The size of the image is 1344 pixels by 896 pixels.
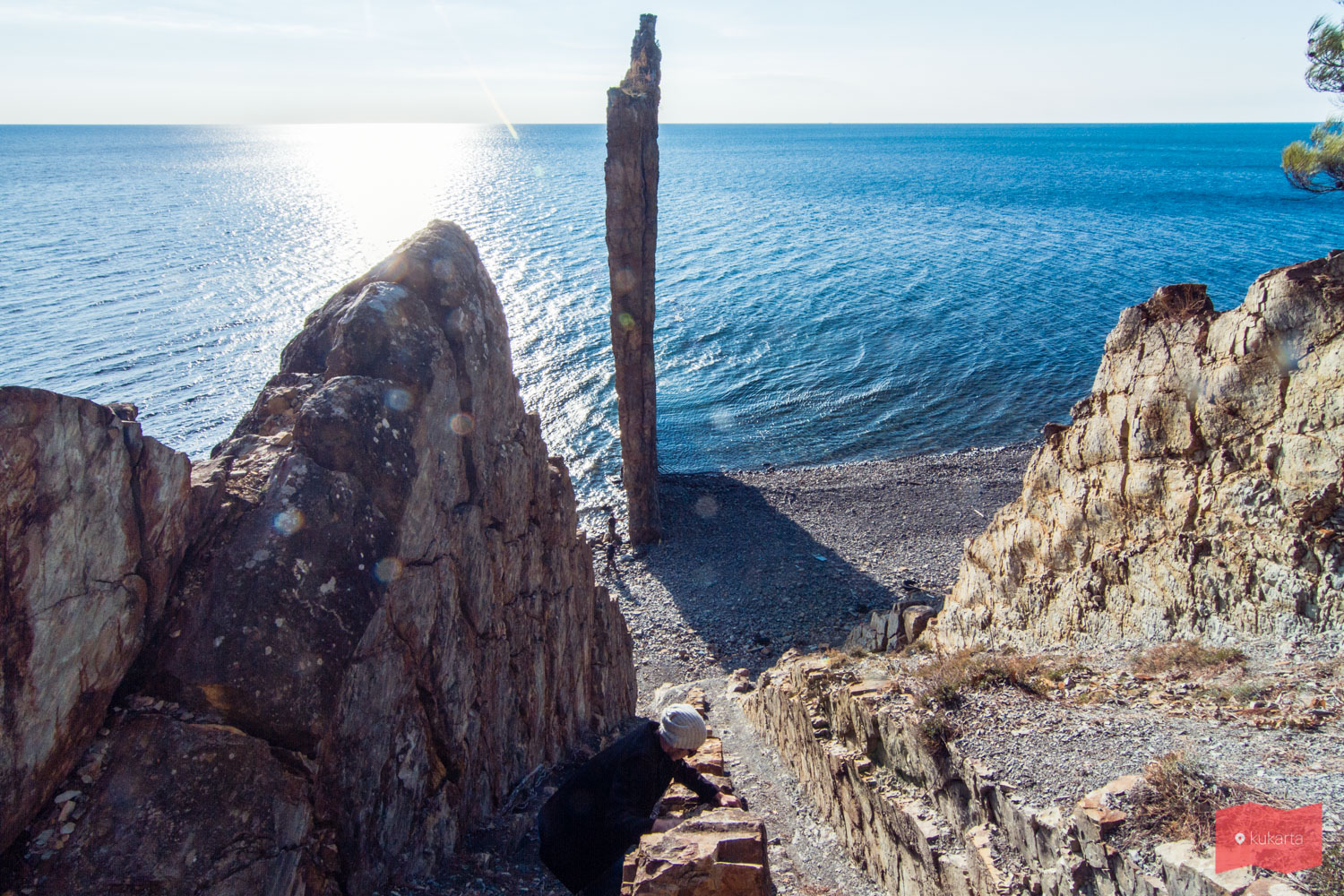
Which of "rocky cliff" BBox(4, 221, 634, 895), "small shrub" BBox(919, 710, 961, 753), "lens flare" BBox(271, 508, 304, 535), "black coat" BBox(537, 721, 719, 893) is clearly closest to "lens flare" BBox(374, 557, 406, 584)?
"rocky cliff" BBox(4, 221, 634, 895)

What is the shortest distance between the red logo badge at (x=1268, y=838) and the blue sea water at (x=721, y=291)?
31.9 m

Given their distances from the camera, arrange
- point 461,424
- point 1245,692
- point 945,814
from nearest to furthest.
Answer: point 1245,692 → point 945,814 → point 461,424

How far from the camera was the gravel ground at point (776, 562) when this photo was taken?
80.5 ft

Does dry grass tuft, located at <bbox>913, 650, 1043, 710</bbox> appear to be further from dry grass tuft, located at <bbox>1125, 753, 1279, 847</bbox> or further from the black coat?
the black coat

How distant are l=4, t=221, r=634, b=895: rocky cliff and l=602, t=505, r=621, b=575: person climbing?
1947cm

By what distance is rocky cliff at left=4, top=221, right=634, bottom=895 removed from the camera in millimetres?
6273

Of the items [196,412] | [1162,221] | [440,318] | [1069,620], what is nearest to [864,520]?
[1069,620]

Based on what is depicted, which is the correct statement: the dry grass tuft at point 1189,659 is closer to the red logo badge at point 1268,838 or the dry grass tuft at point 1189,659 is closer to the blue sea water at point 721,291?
the red logo badge at point 1268,838

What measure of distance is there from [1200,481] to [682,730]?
9.09 m

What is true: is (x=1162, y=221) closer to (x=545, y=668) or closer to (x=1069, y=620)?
(x=1069, y=620)

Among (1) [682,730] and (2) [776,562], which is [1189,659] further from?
(2) [776,562]

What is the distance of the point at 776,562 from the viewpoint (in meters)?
30.5

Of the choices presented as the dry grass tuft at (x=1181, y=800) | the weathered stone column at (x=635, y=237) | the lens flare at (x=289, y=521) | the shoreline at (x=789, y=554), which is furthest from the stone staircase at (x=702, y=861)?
the weathered stone column at (x=635, y=237)

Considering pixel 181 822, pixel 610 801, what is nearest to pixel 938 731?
pixel 610 801
